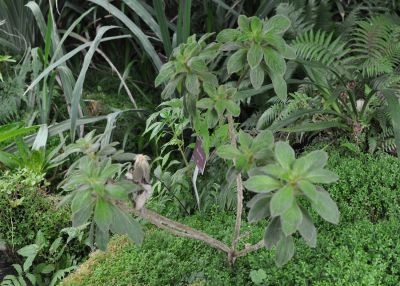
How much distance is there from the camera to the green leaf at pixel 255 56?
1349 mm

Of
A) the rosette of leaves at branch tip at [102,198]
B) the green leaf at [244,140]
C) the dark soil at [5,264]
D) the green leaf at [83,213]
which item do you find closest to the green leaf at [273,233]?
the green leaf at [244,140]

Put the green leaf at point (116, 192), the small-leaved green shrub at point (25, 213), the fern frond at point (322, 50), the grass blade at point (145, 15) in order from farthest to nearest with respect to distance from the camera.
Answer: the grass blade at point (145, 15) < the fern frond at point (322, 50) < the small-leaved green shrub at point (25, 213) < the green leaf at point (116, 192)

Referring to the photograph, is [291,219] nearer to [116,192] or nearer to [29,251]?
[116,192]

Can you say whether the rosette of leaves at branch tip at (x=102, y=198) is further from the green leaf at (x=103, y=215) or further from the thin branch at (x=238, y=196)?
the thin branch at (x=238, y=196)

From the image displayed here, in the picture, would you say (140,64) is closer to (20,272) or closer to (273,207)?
(20,272)

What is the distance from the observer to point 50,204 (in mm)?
2520

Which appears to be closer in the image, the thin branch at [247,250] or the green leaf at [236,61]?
the green leaf at [236,61]

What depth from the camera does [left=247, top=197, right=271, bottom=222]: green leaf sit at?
4.25 ft

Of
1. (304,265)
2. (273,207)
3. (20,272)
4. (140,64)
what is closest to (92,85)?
(140,64)

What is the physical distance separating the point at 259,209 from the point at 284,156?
0.15 m

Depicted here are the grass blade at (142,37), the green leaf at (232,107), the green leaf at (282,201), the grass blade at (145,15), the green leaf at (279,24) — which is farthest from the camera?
the grass blade at (145,15)

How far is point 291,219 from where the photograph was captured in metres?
1.17

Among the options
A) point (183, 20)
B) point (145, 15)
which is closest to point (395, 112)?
point (183, 20)

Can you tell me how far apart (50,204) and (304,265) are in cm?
136
